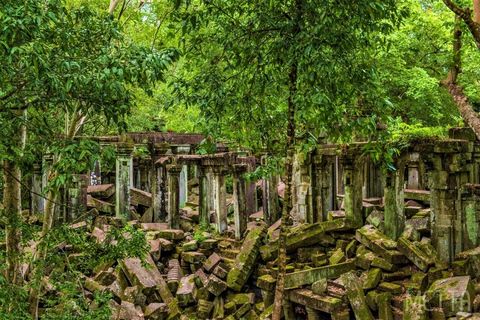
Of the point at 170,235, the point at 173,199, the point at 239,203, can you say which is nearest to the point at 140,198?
the point at 173,199

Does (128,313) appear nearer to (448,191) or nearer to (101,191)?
(101,191)

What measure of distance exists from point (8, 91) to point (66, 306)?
2.80 metres

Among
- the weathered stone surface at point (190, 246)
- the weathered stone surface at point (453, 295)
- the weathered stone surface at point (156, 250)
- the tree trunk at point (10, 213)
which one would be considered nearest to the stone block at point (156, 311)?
the weathered stone surface at point (156, 250)

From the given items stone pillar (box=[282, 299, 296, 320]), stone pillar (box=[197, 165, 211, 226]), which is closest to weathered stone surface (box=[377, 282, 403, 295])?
stone pillar (box=[282, 299, 296, 320])

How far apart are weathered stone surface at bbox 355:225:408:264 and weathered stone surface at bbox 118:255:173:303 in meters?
4.64

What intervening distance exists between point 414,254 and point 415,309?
1.59m

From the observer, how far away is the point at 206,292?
32.8ft

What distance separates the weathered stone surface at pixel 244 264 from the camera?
32.6ft

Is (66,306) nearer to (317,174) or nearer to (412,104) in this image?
(317,174)

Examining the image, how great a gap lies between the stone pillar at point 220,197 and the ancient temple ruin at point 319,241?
1.3 inches

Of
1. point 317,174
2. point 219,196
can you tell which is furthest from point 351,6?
point 219,196

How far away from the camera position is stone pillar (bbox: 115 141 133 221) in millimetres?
13320

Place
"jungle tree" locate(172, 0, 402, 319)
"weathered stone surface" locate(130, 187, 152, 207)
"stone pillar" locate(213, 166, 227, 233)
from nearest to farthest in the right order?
"jungle tree" locate(172, 0, 402, 319) < "stone pillar" locate(213, 166, 227, 233) < "weathered stone surface" locate(130, 187, 152, 207)

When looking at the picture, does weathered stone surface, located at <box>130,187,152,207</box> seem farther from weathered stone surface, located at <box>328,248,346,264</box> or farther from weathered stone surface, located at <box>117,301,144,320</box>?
weathered stone surface, located at <box>328,248,346,264</box>
